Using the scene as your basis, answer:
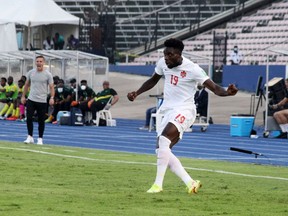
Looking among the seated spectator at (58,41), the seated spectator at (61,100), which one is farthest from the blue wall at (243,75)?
the seated spectator at (58,41)

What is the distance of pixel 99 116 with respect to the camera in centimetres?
3534

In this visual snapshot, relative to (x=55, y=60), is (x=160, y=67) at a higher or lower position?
higher

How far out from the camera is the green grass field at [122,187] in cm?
1111

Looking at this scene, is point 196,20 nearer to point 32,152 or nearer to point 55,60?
point 55,60

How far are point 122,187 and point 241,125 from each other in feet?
54.2

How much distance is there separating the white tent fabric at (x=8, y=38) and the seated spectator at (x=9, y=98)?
19.5ft

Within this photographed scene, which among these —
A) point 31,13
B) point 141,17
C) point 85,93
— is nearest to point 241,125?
point 85,93

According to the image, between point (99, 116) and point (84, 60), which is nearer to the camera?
point (99, 116)

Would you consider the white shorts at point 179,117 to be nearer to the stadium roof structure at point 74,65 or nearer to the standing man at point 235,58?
the stadium roof structure at point 74,65

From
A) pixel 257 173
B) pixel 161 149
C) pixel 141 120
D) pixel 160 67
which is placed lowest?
pixel 141 120

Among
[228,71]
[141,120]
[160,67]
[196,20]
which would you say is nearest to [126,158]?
[160,67]

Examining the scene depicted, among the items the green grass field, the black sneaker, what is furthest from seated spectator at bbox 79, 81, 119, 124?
the green grass field

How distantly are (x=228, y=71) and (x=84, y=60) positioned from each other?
20.6 ft

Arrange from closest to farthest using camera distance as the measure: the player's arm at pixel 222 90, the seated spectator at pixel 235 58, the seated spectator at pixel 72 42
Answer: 1. the player's arm at pixel 222 90
2. the seated spectator at pixel 235 58
3. the seated spectator at pixel 72 42
